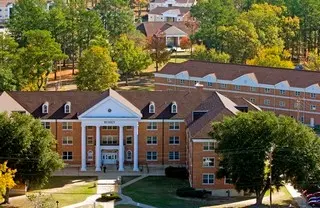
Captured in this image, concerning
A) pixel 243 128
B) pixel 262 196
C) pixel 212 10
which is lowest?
pixel 262 196

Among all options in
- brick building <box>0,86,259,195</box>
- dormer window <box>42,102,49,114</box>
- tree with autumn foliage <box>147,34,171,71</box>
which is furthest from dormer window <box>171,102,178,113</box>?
tree with autumn foliage <box>147,34,171,71</box>

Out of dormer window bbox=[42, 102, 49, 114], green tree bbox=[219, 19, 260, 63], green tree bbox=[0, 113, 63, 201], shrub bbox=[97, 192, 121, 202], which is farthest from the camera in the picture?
green tree bbox=[219, 19, 260, 63]

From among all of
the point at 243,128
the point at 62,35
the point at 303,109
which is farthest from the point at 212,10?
the point at 243,128

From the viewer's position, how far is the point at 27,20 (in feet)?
443

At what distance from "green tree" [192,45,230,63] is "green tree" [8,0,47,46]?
25273mm

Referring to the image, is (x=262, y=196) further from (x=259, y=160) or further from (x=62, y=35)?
(x=62, y=35)

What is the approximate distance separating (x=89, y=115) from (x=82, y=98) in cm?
298

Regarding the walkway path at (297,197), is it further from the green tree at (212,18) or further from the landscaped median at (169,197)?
the green tree at (212,18)

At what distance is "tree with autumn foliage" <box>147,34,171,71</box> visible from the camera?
138375mm

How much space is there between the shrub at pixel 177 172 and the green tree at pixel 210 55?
50.9m

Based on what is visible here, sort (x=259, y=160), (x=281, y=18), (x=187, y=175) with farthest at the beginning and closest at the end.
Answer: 1. (x=281, y=18)
2. (x=187, y=175)
3. (x=259, y=160)

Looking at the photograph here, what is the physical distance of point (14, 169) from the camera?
71.2 meters

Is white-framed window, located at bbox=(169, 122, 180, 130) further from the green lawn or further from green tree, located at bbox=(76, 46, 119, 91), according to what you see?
green tree, located at bbox=(76, 46, 119, 91)

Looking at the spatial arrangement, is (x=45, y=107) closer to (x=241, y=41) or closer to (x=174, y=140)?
(x=174, y=140)
